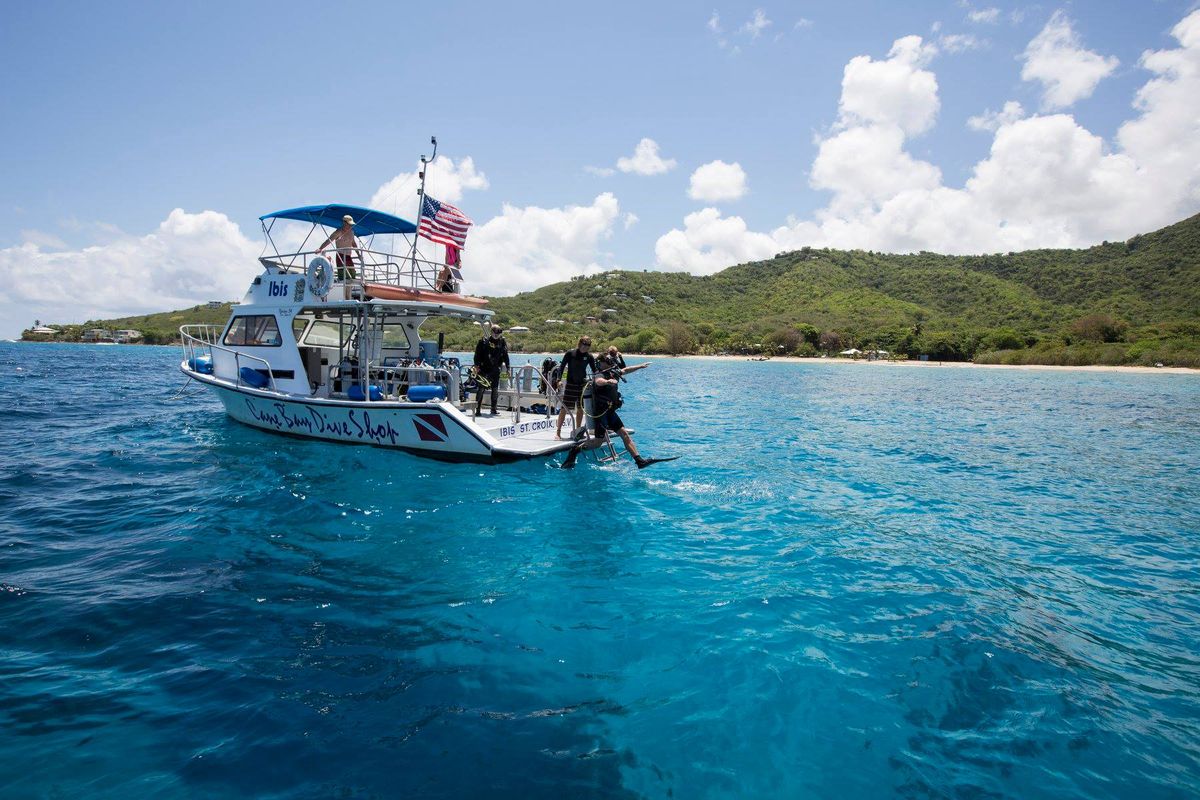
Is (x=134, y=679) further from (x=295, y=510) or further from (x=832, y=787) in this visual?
(x=832, y=787)

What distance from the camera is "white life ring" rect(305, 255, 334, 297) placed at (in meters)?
12.4

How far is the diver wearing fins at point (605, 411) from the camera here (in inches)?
436

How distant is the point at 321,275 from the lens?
12.5 metres

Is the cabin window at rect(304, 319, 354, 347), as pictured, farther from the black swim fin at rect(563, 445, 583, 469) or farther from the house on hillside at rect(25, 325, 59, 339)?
the house on hillside at rect(25, 325, 59, 339)

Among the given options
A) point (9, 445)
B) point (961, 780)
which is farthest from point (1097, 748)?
point (9, 445)

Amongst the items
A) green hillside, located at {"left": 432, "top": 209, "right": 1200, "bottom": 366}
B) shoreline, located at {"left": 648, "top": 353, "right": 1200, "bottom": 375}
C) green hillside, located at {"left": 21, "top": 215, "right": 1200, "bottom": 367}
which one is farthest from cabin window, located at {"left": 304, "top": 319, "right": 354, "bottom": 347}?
green hillside, located at {"left": 432, "top": 209, "right": 1200, "bottom": 366}

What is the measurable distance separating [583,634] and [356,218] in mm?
12947

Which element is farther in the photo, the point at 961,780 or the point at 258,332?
the point at 258,332

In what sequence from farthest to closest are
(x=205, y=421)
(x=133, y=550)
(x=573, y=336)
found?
1. (x=573, y=336)
2. (x=205, y=421)
3. (x=133, y=550)

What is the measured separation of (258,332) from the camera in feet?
46.8

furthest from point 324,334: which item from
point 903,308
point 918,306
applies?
point 918,306

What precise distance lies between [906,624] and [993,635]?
0.74m

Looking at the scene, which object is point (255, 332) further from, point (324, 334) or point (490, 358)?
point (490, 358)

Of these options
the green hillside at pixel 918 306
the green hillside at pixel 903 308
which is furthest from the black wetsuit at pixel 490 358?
the green hillside at pixel 918 306
